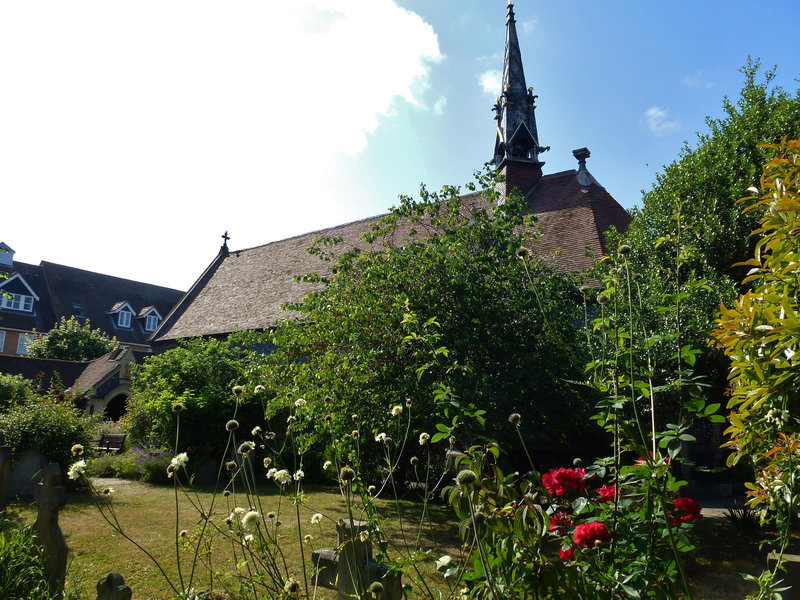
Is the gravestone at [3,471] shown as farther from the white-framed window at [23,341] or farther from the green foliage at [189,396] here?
the white-framed window at [23,341]

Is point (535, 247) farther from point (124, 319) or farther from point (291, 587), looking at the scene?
point (124, 319)

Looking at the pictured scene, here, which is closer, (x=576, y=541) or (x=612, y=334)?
(x=576, y=541)

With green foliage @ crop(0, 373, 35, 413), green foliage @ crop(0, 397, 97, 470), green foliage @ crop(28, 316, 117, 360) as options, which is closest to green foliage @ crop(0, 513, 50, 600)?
green foliage @ crop(0, 397, 97, 470)

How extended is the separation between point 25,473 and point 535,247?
14430mm

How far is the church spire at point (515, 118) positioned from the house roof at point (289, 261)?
1358 mm

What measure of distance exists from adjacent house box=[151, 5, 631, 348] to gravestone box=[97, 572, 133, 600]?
14.1 metres

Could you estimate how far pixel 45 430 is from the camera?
10.1m

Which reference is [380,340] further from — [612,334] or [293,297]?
[293,297]

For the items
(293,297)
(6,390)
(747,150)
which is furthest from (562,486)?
(293,297)

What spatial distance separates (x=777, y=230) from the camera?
7.18ft

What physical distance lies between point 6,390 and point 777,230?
16.7 m

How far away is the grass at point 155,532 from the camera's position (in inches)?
222

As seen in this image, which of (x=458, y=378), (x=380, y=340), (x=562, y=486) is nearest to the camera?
(x=562, y=486)

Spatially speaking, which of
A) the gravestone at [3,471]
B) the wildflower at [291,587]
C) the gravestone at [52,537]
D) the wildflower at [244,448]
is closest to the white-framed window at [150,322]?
the gravestone at [3,471]
